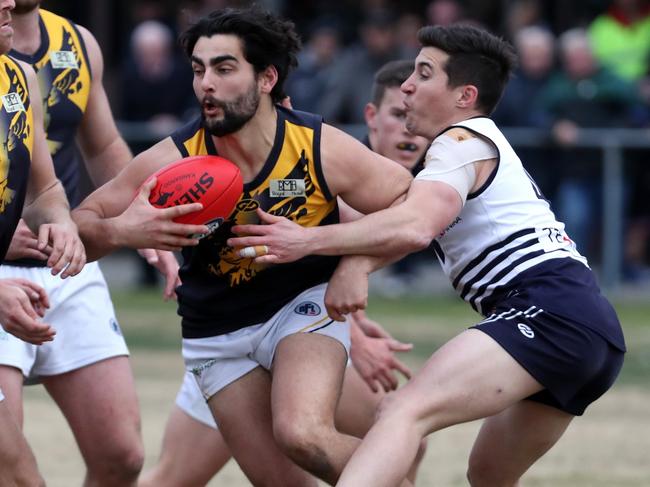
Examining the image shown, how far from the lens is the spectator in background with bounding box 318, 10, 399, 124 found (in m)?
14.4

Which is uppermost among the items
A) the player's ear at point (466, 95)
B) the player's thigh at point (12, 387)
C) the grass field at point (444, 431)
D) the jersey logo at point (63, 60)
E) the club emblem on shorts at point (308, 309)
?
the player's ear at point (466, 95)

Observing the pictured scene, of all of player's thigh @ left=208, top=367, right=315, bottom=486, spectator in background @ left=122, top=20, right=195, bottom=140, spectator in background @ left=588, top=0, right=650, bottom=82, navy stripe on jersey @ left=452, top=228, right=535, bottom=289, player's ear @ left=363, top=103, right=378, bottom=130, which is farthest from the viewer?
spectator in background @ left=122, top=20, right=195, bottom=140

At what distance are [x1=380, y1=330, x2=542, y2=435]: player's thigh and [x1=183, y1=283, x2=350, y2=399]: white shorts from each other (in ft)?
1.82

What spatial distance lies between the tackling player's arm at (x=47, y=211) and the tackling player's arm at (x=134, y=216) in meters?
0.12

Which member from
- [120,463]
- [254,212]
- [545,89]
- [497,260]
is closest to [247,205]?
[254,212]

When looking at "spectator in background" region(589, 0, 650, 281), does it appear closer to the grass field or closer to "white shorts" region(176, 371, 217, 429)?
the grass field

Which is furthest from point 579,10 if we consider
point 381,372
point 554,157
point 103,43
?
point 381,372

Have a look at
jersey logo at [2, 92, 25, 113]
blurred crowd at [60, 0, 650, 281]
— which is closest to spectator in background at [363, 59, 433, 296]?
jersey logo at [2, 92, 25, 113]

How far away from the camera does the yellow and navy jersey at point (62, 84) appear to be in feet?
20.6

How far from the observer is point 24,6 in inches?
241

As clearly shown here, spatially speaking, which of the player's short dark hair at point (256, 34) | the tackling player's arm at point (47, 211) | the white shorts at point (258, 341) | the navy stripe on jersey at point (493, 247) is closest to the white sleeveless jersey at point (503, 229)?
the navy stripe on jersey at point (493, 247)

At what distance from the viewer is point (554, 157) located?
46.0 ft

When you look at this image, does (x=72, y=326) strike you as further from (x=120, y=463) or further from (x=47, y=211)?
(x=47, y=211)

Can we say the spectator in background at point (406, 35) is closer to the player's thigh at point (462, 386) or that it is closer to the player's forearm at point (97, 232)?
the player's forearm at point (97, 232)
